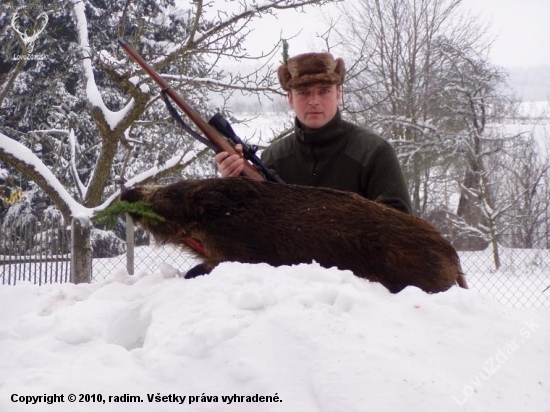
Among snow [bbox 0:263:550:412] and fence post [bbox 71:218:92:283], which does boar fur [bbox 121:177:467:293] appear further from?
fence post [bbox 71:218:92:283]

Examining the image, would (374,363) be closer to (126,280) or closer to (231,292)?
(231,292)

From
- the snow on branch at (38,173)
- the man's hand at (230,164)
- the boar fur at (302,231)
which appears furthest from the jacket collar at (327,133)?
the snow on branch at (38,173)

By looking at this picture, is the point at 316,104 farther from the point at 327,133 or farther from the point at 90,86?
the point at 90,86

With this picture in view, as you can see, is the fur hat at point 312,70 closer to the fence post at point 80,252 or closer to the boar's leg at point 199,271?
the boar's leg at point 199,271

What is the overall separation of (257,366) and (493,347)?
0.81 m

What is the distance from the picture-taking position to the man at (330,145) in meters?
3.13

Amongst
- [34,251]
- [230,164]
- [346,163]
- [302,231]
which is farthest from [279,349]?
[34,251]

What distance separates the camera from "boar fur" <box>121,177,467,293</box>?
215 centimetres

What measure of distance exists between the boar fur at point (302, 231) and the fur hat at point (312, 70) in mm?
1150

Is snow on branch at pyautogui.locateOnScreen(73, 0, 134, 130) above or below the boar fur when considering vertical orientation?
above

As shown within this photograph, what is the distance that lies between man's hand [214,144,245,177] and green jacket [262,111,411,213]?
66 cm

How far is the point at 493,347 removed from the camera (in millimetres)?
1691

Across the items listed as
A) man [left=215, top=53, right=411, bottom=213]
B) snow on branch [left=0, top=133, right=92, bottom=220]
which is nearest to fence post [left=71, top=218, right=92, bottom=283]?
snow on branch [left=0, top=133, right=92, bottom=220]

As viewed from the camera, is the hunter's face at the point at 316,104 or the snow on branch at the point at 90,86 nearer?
the hunter's face at the point at 316,104
